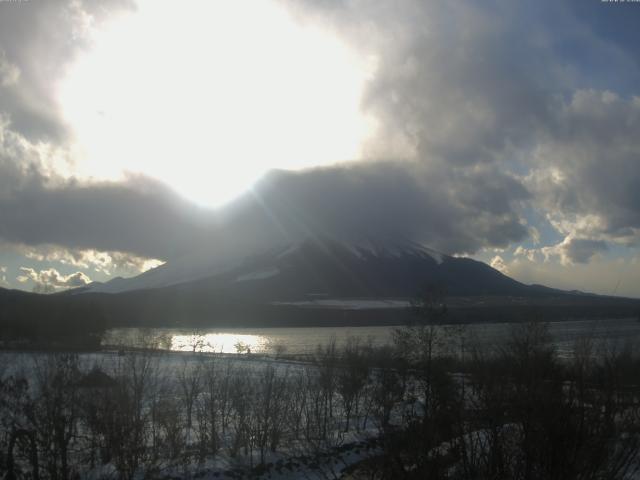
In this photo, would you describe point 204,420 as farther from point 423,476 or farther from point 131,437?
point 423,476

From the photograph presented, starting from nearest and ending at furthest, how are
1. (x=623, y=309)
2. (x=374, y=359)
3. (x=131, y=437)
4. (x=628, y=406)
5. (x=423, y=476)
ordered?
(x=423, y=476)
(x=628, y=406)
(x=131, y=437)
(x=374, y=359)
(x=623, y=309)

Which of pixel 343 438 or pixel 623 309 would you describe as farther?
pixel 623 309

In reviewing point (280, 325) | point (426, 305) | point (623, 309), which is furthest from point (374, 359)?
point (280, 325)

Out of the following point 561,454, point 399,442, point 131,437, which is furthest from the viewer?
point 131,437

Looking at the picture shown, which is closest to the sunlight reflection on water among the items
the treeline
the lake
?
the lake

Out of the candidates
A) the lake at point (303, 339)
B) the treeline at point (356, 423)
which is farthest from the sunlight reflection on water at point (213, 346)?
the treeline at point (356, 423)

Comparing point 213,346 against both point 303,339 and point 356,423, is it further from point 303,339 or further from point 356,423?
point 356,423

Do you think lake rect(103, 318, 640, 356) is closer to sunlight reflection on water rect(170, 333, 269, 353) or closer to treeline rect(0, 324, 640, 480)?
sunlight reflection on water rect(170, 333, 269, 353)

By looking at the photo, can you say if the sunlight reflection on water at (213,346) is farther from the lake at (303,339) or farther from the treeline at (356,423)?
the treeline at (356,423)

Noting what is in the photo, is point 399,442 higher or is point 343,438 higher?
point 399,442

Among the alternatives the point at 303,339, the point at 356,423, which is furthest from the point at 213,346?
the point at 356,423
